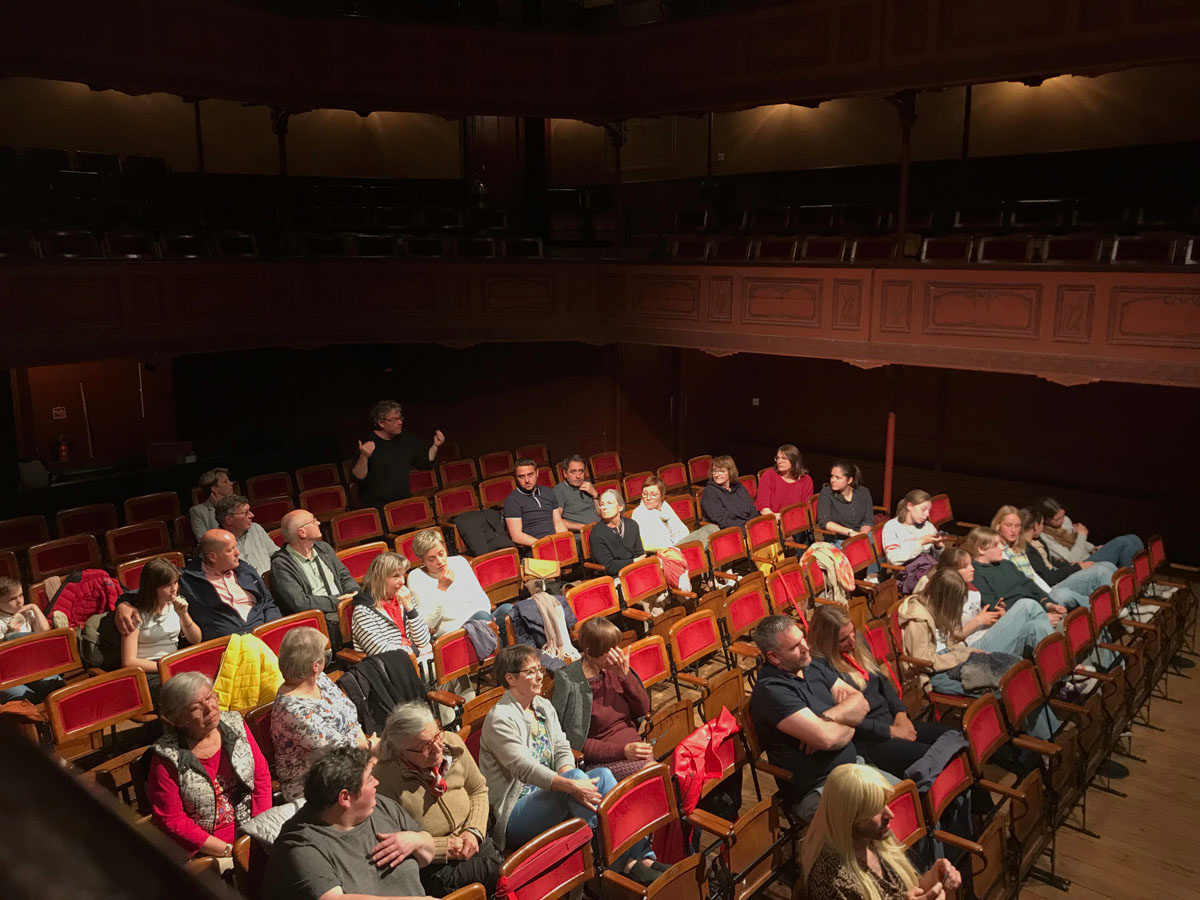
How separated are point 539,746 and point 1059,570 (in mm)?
5086

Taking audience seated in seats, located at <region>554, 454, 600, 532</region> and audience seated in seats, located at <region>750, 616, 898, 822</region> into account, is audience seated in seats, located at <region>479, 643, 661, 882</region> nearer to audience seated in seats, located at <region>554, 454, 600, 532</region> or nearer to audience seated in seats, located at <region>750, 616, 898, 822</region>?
audience seated in seats, located at <region>750, 616, 898, 822</region>

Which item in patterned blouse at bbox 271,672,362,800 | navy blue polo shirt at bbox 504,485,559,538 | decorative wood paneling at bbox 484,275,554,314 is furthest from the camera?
decorative wood paneling at bbox 484,275,554,314

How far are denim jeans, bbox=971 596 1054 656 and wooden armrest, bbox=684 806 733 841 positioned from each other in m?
2.61

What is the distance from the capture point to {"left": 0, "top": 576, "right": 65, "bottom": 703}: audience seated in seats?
507cm

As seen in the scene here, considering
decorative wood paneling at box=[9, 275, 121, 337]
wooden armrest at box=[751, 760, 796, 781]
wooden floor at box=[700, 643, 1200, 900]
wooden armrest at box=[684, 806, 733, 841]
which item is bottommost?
wooden floor at box=[700, 643, 1200, 900]

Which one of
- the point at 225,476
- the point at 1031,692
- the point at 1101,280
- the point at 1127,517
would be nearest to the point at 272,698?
the point at 225,476

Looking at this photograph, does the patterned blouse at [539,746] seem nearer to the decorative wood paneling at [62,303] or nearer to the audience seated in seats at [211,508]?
the audience seated in seats at [211,508]

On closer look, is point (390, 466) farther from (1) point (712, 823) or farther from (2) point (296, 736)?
(1) point (712, 823)

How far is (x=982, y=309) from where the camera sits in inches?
334

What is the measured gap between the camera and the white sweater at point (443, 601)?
5652 mm

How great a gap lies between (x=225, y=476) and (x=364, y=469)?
1.31 metres

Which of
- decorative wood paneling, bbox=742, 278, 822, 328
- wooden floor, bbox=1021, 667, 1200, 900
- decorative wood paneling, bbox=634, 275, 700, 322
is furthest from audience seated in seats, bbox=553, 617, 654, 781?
decorative wood paneling, bbox=634, 275, 700, 322

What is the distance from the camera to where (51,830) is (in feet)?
2.08

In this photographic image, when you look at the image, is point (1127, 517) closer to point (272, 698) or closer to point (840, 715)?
point (840, 715)
